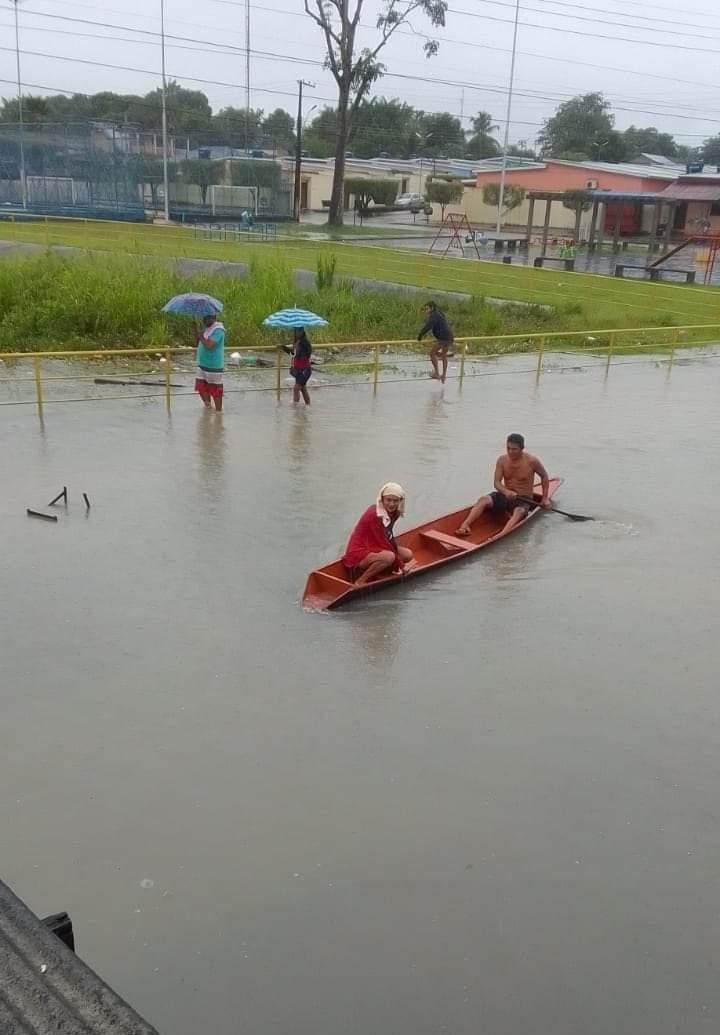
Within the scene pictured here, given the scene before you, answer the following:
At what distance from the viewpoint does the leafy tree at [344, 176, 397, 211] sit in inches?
2854

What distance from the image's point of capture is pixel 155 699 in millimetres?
7629

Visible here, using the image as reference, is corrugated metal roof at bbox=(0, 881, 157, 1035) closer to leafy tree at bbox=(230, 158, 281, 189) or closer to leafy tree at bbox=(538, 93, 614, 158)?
leafy tree at bbox=(230, 158, 281, 189)

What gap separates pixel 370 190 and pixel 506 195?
1568 centimetres

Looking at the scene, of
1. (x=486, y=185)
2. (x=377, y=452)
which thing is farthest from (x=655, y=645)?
(x=486, y=185)

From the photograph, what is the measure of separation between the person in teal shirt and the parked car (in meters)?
60.9

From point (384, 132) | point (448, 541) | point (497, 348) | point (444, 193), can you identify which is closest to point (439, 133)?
point (384, 132)

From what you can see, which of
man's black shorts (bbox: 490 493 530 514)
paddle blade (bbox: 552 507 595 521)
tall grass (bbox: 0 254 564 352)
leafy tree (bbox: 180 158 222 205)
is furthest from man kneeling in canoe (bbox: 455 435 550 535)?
leafy tree (bbox: 180 158 222 205)

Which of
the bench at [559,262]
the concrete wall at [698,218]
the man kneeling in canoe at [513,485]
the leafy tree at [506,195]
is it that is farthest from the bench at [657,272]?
the man kneeling in canoe at [513,485]

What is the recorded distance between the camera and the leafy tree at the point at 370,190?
72494 mm

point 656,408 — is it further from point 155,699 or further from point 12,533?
point 155,699

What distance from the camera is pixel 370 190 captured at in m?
74.0

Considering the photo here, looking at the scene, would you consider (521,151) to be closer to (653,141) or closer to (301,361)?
(653,141)

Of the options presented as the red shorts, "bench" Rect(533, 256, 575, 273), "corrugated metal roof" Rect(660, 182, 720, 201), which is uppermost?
"corrugated metal roof" Rect(660, 182, 720, 201)

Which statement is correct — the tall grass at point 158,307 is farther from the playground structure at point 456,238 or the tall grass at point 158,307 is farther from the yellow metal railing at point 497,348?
the playground structure at point 456,238
